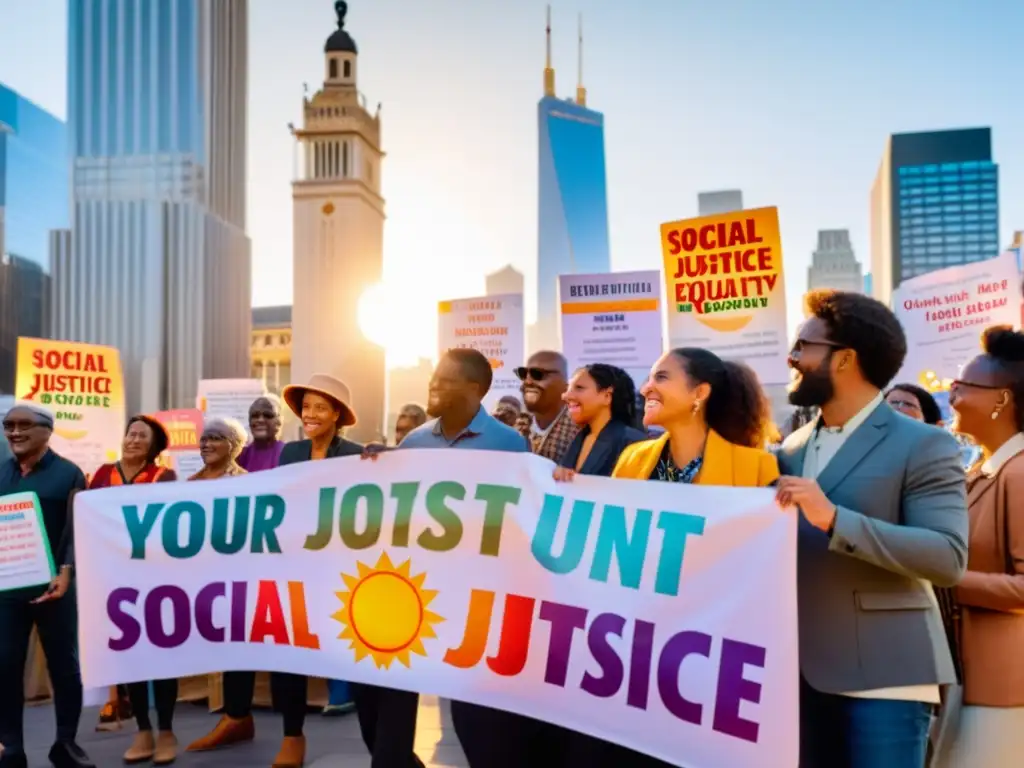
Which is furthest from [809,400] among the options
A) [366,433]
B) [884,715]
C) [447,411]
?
[366,433]

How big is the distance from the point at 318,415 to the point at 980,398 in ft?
9.77

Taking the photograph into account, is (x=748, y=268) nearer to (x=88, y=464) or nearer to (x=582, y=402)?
(x=582, y=402)

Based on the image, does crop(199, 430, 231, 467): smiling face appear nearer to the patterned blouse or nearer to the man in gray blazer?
the patterned blouse

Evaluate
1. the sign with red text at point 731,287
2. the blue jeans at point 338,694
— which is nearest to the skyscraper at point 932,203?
the sign with red text at point 731,287

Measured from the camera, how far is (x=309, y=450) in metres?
5.03

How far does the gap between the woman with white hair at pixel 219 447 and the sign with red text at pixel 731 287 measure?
3935 millimetres

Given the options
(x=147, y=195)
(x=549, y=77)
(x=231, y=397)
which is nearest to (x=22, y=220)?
(x=147, y=195)

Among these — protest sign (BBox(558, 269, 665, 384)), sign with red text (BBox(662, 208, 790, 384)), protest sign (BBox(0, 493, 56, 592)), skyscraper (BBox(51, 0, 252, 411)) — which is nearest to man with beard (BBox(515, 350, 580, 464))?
protest sign (BBox(0, 493, 56, 592))

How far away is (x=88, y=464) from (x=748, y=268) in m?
6.76

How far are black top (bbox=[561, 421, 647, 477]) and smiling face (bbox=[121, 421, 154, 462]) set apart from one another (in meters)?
2.78

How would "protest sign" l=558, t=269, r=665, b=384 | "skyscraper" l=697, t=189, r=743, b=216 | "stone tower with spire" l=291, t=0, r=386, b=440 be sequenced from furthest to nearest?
"skyscraper" l=697, t=189, r=743, b=216
"stone tower with spire" l=291, t=0, r=386, b=440
"protest sign" l=558, t=269, r=665, b=384

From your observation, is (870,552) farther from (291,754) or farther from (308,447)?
(291,754)

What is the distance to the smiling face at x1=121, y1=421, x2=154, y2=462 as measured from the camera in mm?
5664

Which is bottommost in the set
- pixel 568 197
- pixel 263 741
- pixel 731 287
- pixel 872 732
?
pixel 263 741
